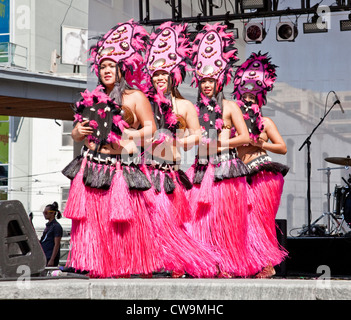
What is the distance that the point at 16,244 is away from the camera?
2.88 m

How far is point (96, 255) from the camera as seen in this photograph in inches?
160

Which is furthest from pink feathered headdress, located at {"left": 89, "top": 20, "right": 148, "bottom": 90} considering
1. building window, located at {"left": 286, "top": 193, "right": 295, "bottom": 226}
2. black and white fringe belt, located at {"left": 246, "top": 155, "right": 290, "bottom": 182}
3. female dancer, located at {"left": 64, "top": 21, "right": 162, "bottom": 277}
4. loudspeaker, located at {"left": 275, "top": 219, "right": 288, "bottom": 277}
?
building window, located at {"left": 286, "top": 193, "right": 295, "bottom": 226}

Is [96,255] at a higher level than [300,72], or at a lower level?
lower

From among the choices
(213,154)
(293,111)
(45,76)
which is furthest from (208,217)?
(45,76)

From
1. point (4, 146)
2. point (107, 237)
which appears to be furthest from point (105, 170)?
point (4, 146)

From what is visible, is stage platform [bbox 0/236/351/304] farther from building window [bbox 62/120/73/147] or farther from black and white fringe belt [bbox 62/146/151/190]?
building window [bbox 62/120/73/147]

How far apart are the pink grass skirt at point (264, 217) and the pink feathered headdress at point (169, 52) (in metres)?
1.44

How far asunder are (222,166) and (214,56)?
0.88 metres

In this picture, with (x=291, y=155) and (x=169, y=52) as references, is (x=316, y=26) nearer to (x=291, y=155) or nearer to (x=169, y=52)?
(x=291, y=155)

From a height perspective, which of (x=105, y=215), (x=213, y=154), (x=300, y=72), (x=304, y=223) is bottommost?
(x=304, y=223)
